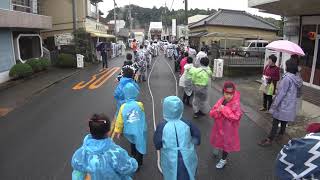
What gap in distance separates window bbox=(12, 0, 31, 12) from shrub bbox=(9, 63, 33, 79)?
380 cm

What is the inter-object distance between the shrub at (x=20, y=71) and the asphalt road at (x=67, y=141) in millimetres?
4918

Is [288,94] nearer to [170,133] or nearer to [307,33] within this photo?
[170,133]

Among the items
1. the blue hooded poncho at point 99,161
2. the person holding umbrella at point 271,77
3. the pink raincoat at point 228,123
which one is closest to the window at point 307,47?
the person holding umbrella at point 271,77

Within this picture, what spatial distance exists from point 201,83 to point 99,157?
6311 mm

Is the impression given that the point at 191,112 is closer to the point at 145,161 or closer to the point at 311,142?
the point at 145,161

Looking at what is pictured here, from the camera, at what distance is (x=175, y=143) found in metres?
4.25

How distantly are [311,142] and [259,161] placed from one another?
402 cm

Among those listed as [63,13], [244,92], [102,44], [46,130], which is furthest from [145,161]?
[63,13]

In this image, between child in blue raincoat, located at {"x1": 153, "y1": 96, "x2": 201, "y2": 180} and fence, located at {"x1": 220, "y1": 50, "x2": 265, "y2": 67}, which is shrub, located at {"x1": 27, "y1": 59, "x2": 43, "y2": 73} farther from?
child in blue raincoat, located at {"x1": 153, "y1": 96, "x2": 201, "y2": 180}

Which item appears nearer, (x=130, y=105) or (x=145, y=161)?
(x=130, y=105)

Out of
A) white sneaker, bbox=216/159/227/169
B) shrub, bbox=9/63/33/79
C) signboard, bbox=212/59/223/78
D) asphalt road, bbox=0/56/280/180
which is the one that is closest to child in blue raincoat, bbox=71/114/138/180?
asphalt road, bbox=0/56/280/180

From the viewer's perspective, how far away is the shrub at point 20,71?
18.2 metres

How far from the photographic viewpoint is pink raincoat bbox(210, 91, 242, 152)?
580 centimetres

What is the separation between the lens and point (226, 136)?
19.6 feet
